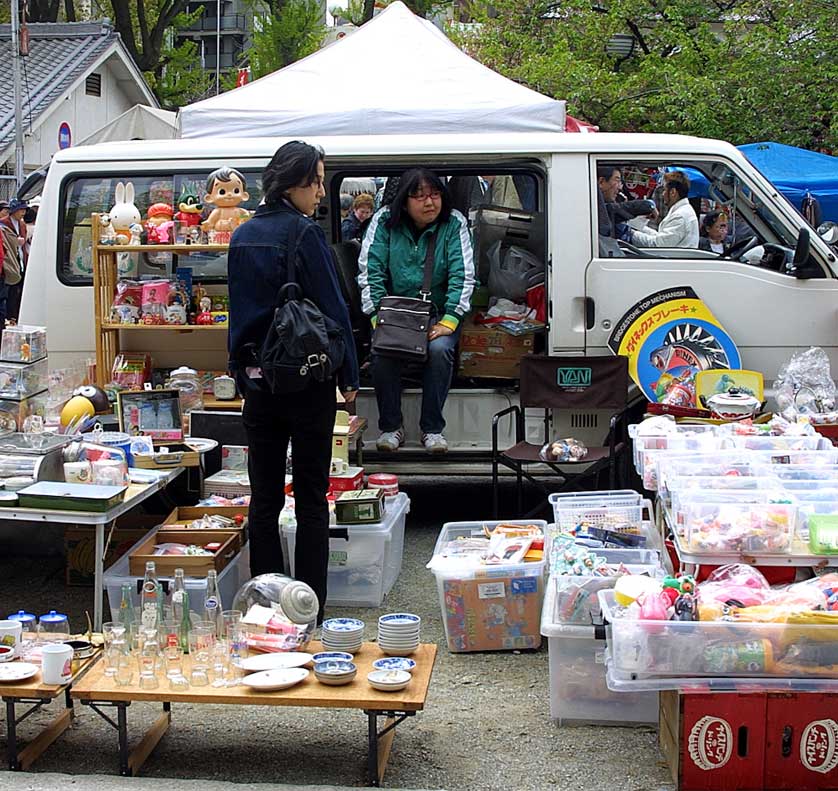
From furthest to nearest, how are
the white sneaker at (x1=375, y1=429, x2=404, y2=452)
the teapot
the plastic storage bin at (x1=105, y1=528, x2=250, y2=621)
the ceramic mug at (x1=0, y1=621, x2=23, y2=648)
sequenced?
1. the white sneaker at (x1=375, y1=429, x2=404, y2=452)
2. the teapot
3. the plastic storage bin at (x1=105, y1=528, x2=250, y2=621)
4. the ceramic mug at (x1=0, y1=621, x2=23, y2=648)

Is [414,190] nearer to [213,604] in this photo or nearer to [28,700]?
[213,604]

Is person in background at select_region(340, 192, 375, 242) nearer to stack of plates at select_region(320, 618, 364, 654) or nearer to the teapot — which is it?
the teapot

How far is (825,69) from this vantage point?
14773mm

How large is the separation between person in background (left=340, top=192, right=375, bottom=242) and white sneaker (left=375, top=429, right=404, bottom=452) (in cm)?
171

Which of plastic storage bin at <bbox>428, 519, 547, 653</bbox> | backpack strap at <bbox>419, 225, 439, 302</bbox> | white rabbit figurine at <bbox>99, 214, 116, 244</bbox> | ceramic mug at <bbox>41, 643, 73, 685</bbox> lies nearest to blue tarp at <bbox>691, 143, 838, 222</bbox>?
backpack strap at <bbox>419, 225, 439, 302</bbox>

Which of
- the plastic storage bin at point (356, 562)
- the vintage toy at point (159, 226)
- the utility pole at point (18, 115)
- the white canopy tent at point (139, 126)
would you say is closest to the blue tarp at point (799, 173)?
the white canopy tent at point (139, 126)

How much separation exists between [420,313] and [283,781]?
336cm

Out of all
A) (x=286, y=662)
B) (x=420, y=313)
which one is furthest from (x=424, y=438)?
(x=286, y=662)

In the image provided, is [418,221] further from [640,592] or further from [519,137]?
[640,592]

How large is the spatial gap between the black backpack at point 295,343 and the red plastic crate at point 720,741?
192cm

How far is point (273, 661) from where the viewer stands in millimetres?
4043

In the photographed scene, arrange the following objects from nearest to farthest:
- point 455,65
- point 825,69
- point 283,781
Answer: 1. point 283,781
2. point 455,65
3. point 825,69

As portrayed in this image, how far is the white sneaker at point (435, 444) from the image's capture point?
666cm

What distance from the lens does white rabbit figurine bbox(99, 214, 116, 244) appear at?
6691mm
